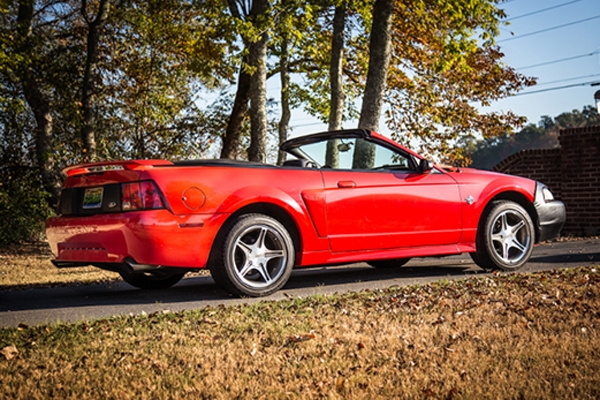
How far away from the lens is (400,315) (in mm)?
5191

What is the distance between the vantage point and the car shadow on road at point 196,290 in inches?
248

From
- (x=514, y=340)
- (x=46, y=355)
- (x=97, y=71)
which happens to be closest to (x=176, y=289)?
(x=46, y=355)

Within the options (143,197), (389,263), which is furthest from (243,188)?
(389,263)

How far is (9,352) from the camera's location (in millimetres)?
4195

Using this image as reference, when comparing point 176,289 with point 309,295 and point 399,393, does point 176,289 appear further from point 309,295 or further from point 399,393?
point 399,393

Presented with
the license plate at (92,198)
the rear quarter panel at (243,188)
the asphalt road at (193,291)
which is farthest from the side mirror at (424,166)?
the license plate at (92,198)

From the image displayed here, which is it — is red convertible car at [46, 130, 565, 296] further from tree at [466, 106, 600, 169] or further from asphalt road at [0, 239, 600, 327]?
tree at [466, 106, 600, 169]

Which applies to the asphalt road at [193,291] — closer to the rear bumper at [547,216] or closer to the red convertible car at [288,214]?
the red convertible car at [288,214]

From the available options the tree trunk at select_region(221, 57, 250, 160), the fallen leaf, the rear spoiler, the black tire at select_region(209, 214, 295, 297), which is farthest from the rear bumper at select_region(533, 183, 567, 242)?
the tree trunk at select_region(221, 57, 250, 160)

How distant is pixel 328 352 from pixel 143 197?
2399 mm

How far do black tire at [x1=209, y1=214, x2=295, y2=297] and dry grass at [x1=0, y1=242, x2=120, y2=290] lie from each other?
3373 millimetres

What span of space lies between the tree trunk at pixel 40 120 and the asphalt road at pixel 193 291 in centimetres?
1068

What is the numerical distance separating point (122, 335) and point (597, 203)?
13.2 meters

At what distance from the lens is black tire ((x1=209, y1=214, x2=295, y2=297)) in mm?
6020
